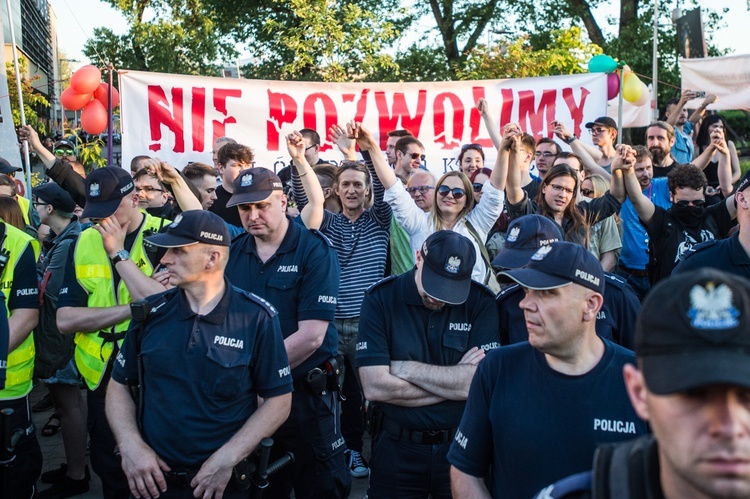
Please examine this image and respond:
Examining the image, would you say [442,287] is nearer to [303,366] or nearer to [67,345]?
[303,366]

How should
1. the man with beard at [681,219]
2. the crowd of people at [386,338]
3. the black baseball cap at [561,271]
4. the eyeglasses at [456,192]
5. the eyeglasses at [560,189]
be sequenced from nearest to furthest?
1. the crowd of people at [386,338]
2. the black baseball cap at [561,271]
3. the eyeglasses at [456,192]
4. the eyeglasses at [560,189]
5. the man with beard at [681,219]

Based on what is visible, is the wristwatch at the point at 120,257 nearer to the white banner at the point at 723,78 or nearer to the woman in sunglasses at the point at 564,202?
the woman in sunglasses at the point at 564,202

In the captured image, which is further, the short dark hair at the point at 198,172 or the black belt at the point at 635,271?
the short dark hair at the point at 198,172

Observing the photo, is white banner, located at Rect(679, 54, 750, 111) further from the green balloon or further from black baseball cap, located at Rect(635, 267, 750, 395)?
black baseball cap, located at Rect(635, 267, 750, 395)

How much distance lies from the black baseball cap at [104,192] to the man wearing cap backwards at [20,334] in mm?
478

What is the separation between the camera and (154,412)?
3404 millimetres

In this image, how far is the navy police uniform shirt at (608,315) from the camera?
3682 mm

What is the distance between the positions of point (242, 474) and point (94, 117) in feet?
26.1

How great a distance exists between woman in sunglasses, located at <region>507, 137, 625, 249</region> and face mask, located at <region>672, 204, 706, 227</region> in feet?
1.59

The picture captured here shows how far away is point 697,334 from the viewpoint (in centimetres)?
133

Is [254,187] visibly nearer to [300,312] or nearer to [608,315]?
[300,312]

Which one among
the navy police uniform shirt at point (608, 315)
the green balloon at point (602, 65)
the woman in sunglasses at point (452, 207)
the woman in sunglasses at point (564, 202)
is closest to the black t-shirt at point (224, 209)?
the woman in sunglasses at point (452, 207)

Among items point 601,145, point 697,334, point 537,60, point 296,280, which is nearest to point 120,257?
point 296,280

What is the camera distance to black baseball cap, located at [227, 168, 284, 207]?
14.1ft
